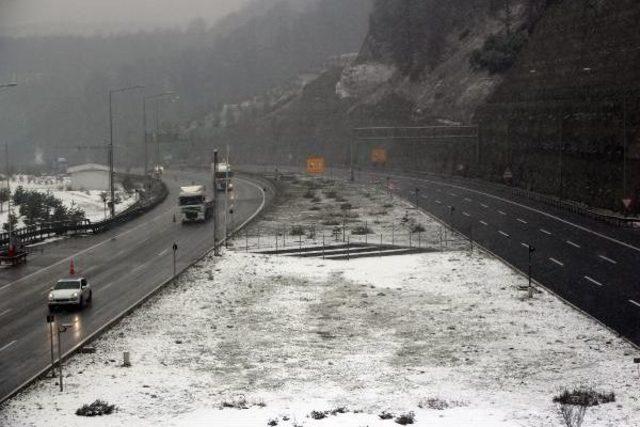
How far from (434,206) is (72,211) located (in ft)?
130

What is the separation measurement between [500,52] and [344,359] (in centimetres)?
10320

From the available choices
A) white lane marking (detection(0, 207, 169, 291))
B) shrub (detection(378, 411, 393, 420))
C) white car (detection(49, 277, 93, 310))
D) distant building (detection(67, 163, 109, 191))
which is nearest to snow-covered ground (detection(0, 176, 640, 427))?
shrub (detection(378, 411, 393, 420))

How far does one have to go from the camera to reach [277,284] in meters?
49.0

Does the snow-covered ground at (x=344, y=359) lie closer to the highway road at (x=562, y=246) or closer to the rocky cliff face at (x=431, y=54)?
the highway road at (x=562, y=246)

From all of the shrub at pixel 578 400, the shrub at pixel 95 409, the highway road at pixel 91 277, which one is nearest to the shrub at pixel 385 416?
the shrub at pixel 578 400

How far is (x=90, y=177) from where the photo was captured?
137 m

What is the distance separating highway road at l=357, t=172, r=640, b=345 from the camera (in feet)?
135

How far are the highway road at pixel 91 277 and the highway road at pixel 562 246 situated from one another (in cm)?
2039

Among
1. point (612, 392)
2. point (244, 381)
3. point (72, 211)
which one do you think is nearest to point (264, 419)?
point (244, 381)

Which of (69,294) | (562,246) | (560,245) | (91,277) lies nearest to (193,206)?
(91,277)

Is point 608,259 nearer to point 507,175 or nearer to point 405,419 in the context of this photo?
point 405,419

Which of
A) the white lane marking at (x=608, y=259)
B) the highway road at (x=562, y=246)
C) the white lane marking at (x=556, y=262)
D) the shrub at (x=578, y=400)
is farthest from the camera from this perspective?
the white lane marking at (x=556, y=262)

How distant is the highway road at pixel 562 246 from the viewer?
135ft

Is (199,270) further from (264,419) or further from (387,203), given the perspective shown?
(387,203)
